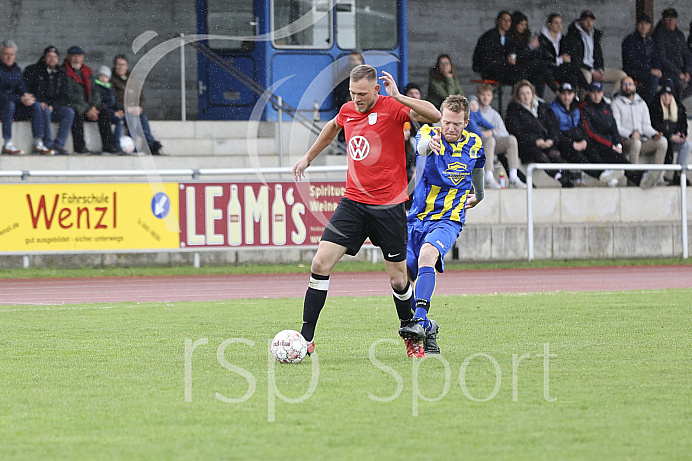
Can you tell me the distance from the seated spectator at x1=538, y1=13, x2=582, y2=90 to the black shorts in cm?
1428

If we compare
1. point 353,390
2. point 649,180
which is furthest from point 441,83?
point 353,390

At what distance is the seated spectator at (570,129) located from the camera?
20.0 meters

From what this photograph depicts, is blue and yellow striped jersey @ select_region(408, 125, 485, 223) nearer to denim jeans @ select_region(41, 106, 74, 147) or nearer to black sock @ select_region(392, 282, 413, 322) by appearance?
black sock @ select_region(392, 282, 413, 322)

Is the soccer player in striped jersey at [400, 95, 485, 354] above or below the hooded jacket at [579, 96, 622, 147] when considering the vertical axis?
below

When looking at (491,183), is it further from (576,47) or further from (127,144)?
(127,144)

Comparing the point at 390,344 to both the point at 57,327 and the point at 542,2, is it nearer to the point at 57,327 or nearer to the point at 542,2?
the point at 57,327

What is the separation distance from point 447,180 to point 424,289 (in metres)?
0.90

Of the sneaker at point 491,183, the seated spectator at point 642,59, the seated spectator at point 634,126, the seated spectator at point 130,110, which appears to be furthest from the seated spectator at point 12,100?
the seated spectator at point 642,59

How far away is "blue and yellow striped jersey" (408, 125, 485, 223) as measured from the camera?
8.19m

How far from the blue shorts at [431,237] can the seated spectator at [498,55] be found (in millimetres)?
12745

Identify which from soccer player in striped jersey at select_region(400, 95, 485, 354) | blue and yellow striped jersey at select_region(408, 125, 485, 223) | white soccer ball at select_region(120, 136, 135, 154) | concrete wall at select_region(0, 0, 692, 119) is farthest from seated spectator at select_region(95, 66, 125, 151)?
blue and yellow striped jersey at select_region(408, 125, 485, 223)

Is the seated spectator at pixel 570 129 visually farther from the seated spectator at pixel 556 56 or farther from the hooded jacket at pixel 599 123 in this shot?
the seated spectator at pixel 556 56

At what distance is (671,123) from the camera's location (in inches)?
842

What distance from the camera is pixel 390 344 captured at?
8.34 meters
